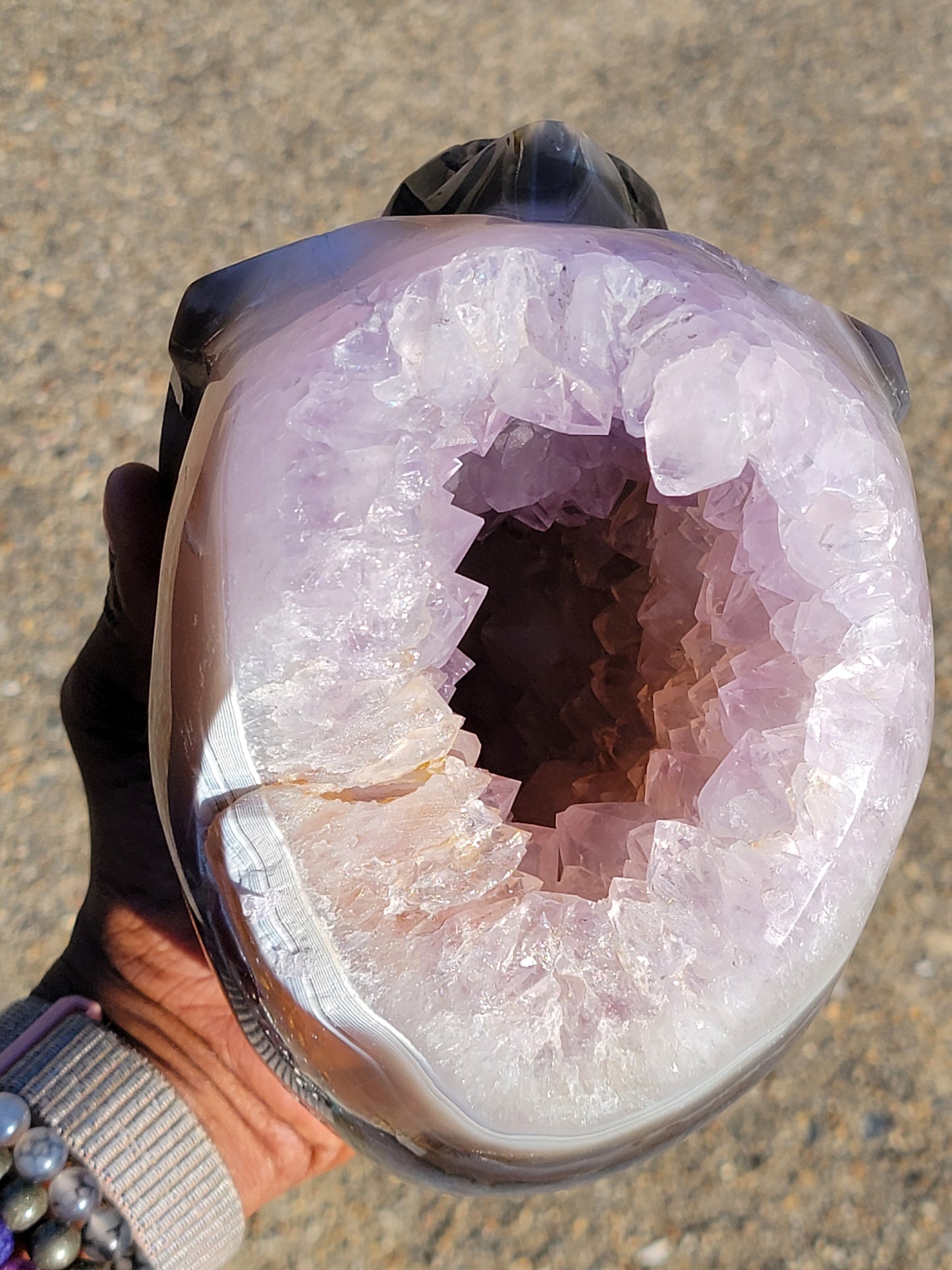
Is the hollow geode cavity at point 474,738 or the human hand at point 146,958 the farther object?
the human hand at point 146,958

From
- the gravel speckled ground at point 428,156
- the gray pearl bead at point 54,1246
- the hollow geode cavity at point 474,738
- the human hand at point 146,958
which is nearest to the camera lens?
the hollow geode cavity at point 474,738

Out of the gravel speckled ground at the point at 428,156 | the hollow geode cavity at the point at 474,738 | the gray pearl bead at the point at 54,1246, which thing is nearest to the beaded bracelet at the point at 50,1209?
the gray pearl bead at the point at 54,1246

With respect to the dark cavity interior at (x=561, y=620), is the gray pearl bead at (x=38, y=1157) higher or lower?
lower

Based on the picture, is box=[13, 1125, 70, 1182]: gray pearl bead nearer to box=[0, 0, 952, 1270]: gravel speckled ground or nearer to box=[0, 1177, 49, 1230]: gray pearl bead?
box=[0, 1177, 49, 1230]: gray pearl bead

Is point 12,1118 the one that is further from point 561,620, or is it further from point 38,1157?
point 561,620

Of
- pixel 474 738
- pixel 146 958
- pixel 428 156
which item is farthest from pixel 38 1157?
pixel 428 156

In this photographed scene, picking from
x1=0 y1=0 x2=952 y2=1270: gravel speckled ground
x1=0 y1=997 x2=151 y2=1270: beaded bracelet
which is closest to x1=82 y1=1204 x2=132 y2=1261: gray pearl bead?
x1=0 y1=997 x2=151 y2=1270: beaded bracelet

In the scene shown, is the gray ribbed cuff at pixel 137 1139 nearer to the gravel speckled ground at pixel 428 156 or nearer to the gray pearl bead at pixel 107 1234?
the gray pearl bead at pixel 107 1234
